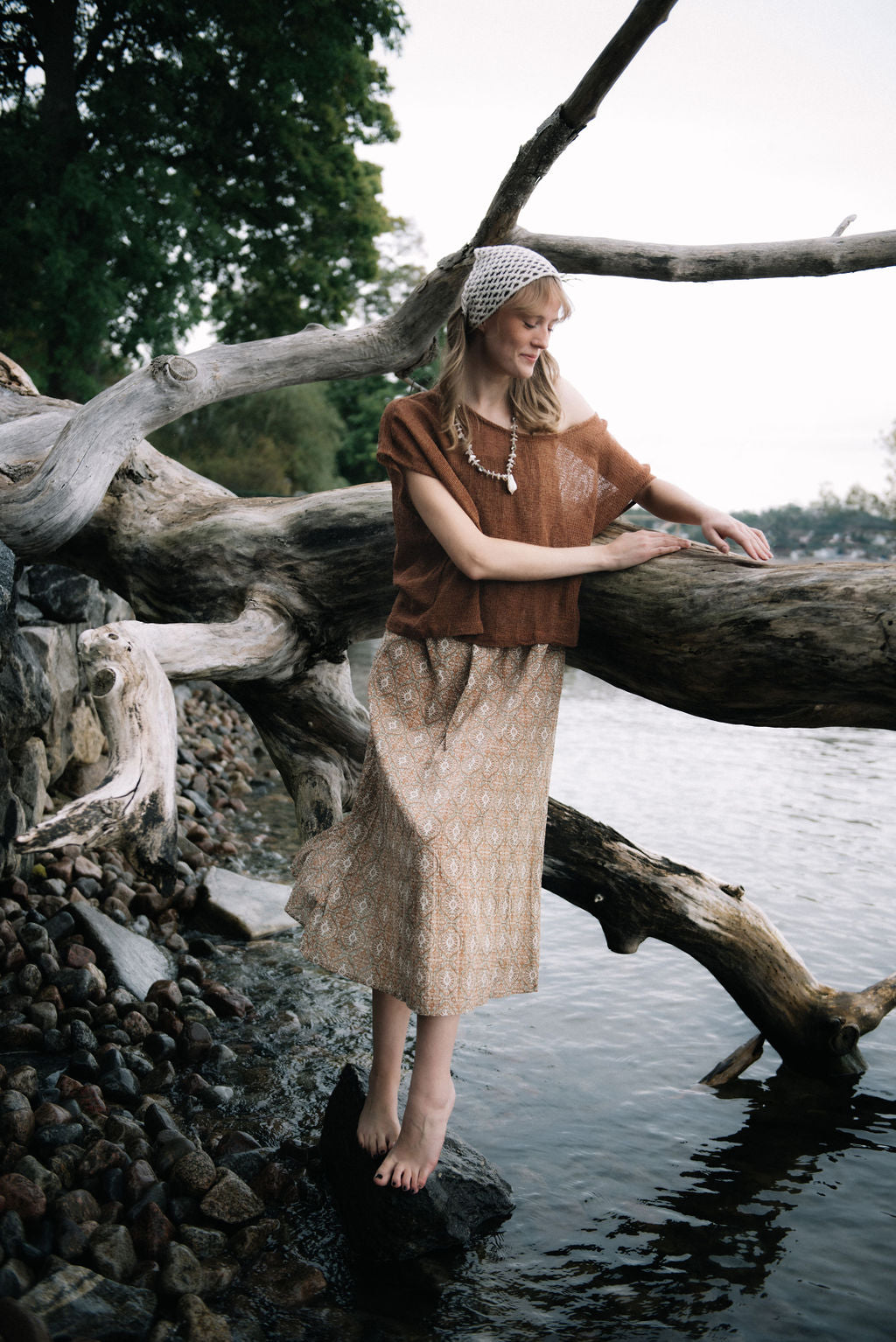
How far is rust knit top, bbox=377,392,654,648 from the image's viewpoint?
2.93 m

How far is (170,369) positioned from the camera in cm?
429

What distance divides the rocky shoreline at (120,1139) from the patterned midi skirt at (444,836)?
2.84ft

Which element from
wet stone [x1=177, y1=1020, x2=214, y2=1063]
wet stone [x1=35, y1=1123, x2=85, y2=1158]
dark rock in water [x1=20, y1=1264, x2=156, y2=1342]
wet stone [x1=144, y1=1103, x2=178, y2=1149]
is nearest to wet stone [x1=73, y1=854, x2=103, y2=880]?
wet stone [x1=177, y1=1020, x2=214, y2=1063]

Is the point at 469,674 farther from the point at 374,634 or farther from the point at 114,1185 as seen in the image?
the point at 114,1185

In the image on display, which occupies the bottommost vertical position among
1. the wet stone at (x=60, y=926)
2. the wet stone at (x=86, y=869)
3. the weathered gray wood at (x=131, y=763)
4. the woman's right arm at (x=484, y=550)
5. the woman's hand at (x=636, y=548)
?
the wet stone at (x=60, y=926)

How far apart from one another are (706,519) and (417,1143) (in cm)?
185

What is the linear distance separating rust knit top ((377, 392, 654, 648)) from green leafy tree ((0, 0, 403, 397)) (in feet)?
43.2

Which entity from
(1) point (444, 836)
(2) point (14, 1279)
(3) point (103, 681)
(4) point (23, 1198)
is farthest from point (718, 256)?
(2) point (14, 1279)

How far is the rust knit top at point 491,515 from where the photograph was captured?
2.93m

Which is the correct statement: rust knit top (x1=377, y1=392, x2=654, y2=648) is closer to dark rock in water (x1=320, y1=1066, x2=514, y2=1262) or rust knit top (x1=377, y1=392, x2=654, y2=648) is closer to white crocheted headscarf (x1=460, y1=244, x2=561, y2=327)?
white crocheted headscarf (x1=460, y1=244, x2=561, y2=327)

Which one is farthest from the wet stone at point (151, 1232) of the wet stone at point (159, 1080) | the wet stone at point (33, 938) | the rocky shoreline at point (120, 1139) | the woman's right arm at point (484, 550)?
the woman's right arm at point (484, 550)

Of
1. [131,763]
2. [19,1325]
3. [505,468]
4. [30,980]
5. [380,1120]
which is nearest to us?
[19,1325]

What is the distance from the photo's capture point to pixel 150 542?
4480 millimetres

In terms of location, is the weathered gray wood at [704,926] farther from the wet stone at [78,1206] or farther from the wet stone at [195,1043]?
the wet stone at [78,1206]
